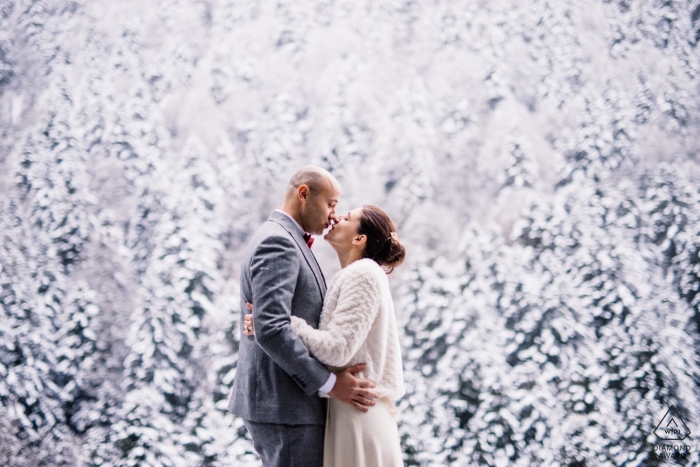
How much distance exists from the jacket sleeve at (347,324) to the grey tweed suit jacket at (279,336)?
45mm

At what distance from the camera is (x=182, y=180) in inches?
144

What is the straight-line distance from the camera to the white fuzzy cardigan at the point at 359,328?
1.58 metres

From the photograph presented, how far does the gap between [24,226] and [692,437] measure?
14.6ft

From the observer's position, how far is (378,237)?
1.86 m

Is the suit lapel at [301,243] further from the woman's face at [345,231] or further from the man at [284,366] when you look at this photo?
the woman's face at [345,231]

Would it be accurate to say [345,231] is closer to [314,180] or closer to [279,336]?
[314,180]

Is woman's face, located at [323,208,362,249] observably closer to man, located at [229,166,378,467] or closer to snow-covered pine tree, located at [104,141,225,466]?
man, located at [229,166,378,467]

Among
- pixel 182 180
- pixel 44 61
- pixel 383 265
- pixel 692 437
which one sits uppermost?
pixel 44 61

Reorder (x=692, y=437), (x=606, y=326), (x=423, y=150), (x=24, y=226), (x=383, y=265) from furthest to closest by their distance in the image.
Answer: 1. (x=423, y=150)
2. (x=24, y=226)
3. (x=606, y=326)
4. (x=692, y=437)
5. (x=383, y=265)

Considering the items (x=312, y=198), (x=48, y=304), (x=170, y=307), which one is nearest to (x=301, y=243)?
(x=312, y=198)

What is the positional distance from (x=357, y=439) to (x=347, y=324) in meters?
0.37

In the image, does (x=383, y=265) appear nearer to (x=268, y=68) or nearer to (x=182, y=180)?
(x=182, y=180)

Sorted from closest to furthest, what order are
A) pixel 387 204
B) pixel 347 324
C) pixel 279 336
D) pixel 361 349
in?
pixel 279 336, pixel 347 324, pixel 361 349, pixel 387 204

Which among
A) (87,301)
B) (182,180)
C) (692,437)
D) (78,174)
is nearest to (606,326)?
(692,437)
